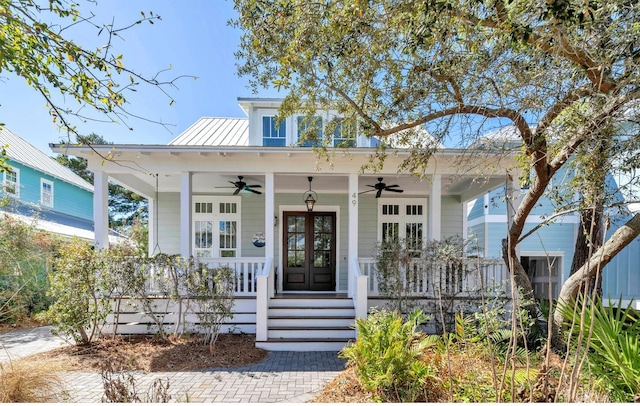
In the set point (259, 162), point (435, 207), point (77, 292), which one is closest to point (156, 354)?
point (77, 292)

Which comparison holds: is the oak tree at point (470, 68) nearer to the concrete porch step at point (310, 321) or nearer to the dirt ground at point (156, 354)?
the concrete porch step at point (310, 321)

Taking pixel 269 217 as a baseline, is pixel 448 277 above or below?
below

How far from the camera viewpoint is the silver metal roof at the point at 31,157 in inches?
539

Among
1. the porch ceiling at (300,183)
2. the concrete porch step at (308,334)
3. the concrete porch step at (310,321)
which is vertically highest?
the porch ceiling at (300,183)

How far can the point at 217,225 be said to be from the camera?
9.71m

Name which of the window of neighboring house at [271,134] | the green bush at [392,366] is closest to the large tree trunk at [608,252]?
the green bush at [392,366]

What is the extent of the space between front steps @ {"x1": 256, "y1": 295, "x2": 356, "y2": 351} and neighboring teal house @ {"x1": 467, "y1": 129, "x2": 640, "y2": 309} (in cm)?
393

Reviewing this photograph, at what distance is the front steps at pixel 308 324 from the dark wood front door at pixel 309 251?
8.57 ft

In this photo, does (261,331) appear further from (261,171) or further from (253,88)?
(253,88)

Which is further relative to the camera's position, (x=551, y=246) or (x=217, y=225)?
(x=551, y=246)

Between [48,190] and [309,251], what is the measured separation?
1360 centimetres

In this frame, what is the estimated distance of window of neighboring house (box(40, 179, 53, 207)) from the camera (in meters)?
14.7

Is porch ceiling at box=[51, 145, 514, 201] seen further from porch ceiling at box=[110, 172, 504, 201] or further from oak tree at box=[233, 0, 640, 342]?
oak tree at box=[233, 0, 640, 342]

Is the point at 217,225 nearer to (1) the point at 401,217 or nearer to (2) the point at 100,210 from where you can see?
(2) the point at 100,210
